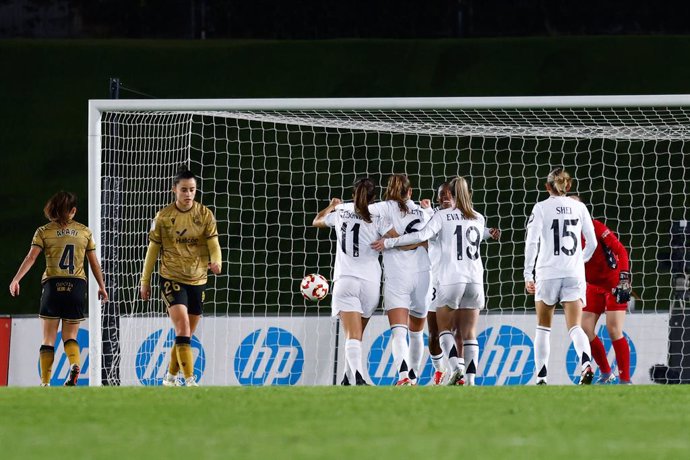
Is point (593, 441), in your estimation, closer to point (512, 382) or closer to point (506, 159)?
point (512, 382)

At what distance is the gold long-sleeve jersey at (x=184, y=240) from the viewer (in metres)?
9.69

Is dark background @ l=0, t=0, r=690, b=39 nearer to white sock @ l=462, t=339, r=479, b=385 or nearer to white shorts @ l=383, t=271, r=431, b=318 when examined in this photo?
white shorts @ l=383, t=271, r=431, b=318

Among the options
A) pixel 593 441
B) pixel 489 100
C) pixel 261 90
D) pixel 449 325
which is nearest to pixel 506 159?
pixel 261 90

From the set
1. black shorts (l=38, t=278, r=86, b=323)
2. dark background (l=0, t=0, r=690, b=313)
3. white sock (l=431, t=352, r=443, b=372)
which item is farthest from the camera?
dark background (l=0, t=0, r=690, b=313)

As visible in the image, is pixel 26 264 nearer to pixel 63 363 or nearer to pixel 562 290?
pixel 63 363

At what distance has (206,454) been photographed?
4.86 meters

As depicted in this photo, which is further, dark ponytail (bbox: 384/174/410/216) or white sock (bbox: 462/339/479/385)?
white sock (bbox: 462/339/479/385)

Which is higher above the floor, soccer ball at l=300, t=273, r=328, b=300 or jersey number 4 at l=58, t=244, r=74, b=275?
jersey number 4 at l=58, t=244, r=74, b=275

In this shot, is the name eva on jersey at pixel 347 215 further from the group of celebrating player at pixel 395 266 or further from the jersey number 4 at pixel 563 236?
the jersey number 4 at pixel 563 236

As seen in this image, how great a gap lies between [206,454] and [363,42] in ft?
50.4

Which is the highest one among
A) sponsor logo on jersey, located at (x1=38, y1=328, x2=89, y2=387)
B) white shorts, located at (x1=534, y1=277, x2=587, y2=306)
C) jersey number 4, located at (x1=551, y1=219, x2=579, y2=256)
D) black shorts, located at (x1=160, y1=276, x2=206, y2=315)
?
jersey number 4, located at (x1=551, y1=219, x2=579, y2=256)

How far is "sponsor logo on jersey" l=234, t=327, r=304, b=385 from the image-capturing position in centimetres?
1274

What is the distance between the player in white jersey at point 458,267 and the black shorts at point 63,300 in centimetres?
308

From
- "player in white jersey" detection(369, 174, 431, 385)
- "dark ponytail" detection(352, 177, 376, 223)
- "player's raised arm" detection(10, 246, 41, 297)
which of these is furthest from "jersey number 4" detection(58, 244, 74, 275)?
A: "player in white jersey" detection(369, 174, 431, 385)
